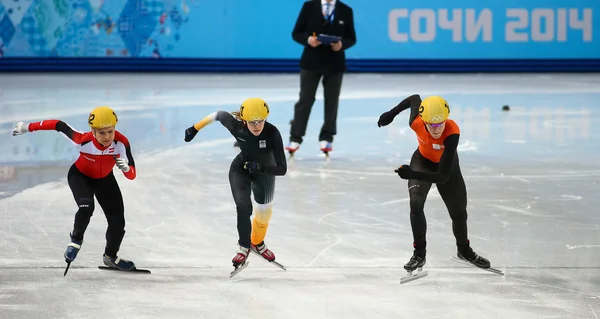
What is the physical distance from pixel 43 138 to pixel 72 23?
1044cm

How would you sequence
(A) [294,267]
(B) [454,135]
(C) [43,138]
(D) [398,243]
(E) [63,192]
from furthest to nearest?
(C) [43,138]
(E) [63,192]
(D) [398,243]
(A) [294,267]
(B) [454,135]

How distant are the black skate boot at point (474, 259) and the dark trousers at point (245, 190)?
120 centimetres

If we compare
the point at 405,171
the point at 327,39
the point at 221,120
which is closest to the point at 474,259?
the point at 405,171

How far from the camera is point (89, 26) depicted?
2156cm

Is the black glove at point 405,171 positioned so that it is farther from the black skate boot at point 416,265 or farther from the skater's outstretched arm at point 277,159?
the skater's outstretched arm at point 277,159

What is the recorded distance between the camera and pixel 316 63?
9.97 metres

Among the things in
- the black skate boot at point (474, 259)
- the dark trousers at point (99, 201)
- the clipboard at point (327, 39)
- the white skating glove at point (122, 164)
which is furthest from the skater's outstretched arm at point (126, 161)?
A: the clipboard at point (327, 39)

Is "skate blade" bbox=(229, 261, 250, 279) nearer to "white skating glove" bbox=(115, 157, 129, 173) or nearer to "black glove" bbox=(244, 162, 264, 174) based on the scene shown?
"black glove" bbox=(244, 162, 264, 174)

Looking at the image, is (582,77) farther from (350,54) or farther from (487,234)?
(487,234)

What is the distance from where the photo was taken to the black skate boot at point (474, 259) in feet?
18.8

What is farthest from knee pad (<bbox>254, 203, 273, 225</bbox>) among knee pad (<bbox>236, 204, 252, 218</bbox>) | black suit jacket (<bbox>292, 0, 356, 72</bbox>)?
black suit jacket (<bbox>292, 0, 356, 72</bbox>)

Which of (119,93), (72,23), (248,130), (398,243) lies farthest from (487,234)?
(72,23)

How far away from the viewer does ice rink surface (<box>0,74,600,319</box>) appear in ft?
16.7

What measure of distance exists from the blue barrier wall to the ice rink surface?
26.9ft
